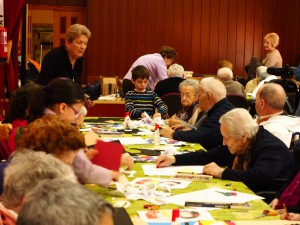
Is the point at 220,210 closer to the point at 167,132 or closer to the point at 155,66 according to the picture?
the point at 167,132

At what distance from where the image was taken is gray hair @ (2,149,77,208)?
2006mm

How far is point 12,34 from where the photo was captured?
7.59 meters

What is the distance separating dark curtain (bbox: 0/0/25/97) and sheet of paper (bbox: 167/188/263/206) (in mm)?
4694

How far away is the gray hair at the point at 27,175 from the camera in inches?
79.0

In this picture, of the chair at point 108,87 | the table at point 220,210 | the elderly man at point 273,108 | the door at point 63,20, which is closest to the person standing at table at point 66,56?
the elderly man at point 273,108

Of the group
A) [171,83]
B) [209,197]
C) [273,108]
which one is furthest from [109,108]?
[209,197]

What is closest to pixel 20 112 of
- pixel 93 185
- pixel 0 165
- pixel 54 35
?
pixel 93 185

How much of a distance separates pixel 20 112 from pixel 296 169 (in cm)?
195

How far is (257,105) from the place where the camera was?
514 centimetres

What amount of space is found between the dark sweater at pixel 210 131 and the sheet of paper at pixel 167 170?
3.66ft

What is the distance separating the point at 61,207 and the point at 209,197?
2075 mm

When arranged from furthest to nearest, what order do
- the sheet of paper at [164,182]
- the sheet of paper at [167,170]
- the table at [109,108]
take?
the table at [109,108] → the sheet of paper at [167,170] → the sheet of paper at [164,182]

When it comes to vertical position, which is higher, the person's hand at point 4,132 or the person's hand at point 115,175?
the person's hand at point 4,132

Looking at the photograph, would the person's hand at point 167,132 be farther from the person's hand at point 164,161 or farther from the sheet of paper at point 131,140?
the person's hand at point 164,161
